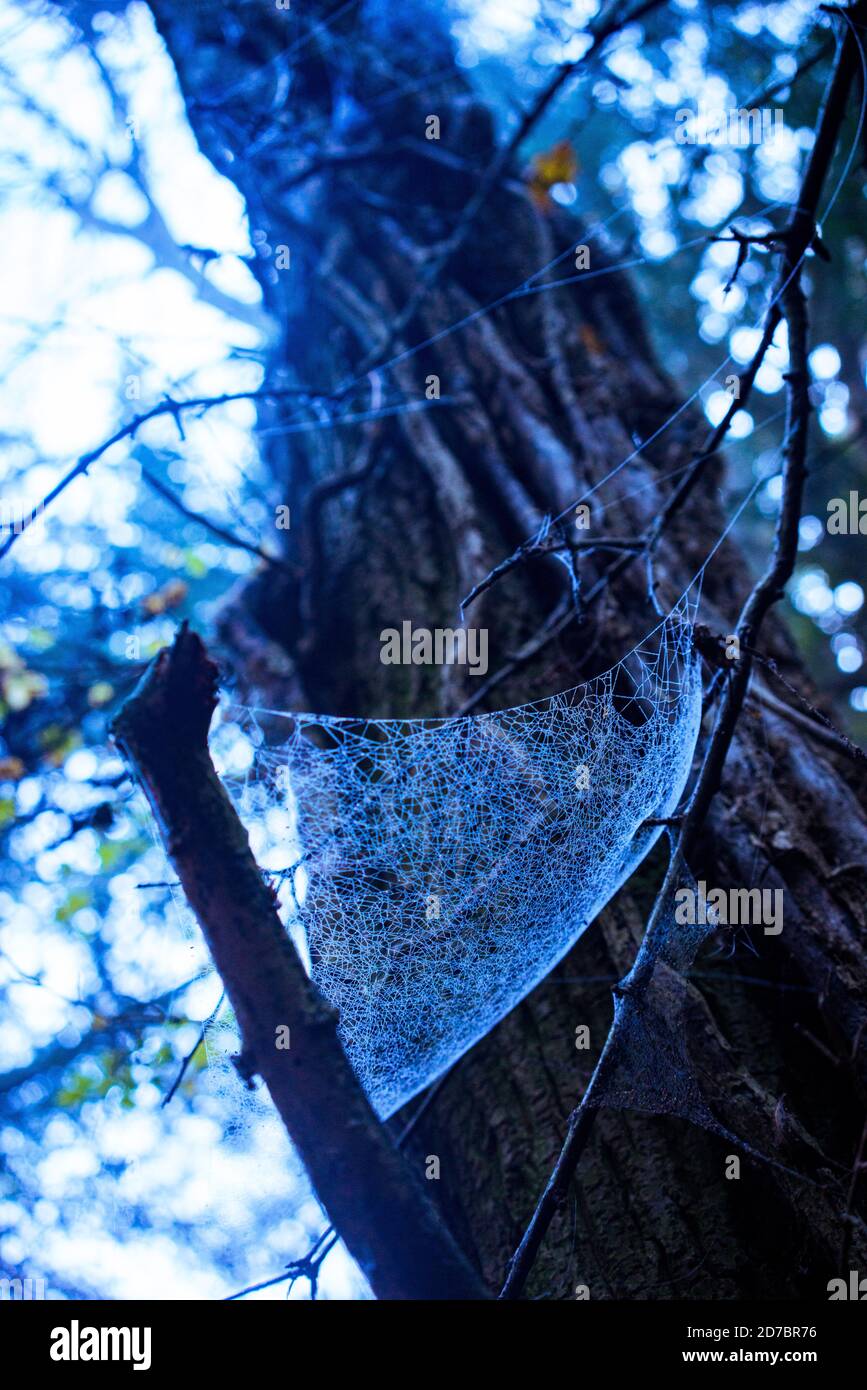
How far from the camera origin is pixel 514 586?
2564mm

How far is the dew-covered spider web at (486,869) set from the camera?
1796 millimetres

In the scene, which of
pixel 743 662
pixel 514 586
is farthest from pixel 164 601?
pixel 743 662

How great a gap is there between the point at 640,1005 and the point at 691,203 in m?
5.14

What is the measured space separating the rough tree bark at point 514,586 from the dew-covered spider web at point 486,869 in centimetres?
14

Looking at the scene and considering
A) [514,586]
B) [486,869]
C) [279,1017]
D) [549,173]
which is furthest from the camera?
[549,173]

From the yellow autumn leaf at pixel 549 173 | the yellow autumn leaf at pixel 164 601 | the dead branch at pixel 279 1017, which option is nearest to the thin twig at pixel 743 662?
the dead branch at pixel 279 1017

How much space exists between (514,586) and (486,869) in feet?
3.29

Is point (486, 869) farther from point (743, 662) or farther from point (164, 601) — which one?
point (164, 601)

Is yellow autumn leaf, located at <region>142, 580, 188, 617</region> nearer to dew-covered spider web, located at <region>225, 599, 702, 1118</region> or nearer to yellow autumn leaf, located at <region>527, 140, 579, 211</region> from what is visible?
dew-covered spider web, located at <region>225, 599, 702, 1118</region>

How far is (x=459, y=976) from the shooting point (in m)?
1.83

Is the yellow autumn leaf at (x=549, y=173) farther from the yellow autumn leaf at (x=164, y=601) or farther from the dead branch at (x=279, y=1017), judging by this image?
the dead branch at (x=279, y=1017)
